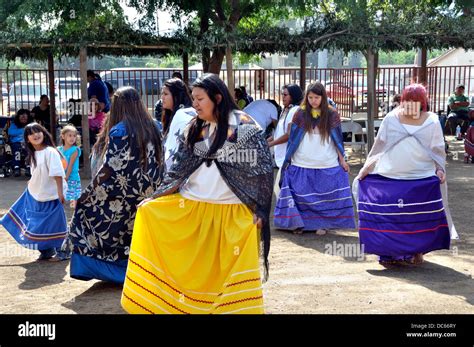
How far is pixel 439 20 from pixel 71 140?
8098 mm

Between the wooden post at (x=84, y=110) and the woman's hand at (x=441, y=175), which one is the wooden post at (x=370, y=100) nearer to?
the wooden post at (x=84, y=110)

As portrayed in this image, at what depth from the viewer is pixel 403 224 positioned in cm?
746

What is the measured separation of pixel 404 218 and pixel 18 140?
9.56m

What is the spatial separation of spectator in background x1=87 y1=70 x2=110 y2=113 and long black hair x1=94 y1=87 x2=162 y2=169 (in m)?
8.93

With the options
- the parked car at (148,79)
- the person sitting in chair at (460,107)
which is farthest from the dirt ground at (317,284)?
the parked car at (148,79)

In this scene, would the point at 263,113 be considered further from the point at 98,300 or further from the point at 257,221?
the point at 257,221

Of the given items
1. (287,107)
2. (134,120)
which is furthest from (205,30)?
(134,120)

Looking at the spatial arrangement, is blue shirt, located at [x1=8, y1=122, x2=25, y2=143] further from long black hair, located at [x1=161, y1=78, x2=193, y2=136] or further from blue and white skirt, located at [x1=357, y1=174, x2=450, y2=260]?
blue and white skirt, located at [x1=357, y1=174, x2=450, y2=260]

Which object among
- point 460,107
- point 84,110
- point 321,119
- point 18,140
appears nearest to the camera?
point 321,119

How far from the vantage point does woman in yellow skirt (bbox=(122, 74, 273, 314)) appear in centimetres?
540

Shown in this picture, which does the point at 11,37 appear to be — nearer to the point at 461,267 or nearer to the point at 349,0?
the point at 349,0

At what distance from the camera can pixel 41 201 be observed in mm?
7965

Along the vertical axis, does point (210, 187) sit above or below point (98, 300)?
above

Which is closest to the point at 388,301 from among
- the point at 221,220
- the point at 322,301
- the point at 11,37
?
the point at 322,301
